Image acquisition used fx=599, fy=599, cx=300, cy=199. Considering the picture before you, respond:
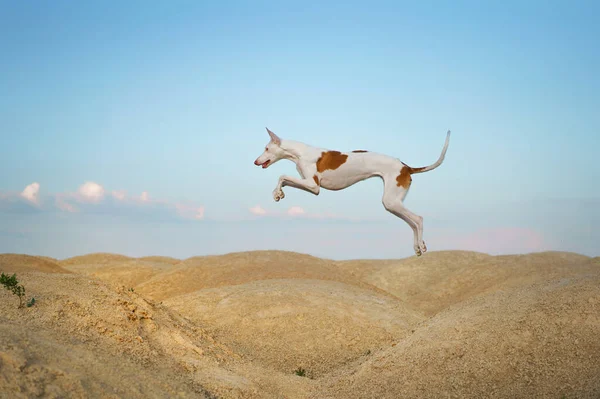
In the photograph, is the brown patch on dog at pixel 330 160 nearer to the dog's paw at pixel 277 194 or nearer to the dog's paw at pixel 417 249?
the dog's paw at pixel 277 194

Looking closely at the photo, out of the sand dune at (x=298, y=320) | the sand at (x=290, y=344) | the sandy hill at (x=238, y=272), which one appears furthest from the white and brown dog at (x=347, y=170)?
the sandy hill at (x=238, y=272)

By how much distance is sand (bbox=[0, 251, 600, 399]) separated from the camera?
23.8ft

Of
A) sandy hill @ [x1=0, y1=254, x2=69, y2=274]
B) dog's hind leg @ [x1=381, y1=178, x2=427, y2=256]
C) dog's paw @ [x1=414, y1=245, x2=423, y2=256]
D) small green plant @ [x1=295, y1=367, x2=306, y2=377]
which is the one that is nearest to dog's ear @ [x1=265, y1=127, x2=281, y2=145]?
dog's hind leg @ [x1=381, y1=178, x2=427, y2=256]

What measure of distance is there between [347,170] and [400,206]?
90 cm

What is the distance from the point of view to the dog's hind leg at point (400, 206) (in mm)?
8352

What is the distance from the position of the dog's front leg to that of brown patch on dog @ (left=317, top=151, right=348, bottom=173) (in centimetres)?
26

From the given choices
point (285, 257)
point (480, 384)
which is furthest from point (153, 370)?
point (285, 257)

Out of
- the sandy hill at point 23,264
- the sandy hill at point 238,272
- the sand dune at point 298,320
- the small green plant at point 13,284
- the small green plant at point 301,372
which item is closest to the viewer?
the small green plant at point 13,284

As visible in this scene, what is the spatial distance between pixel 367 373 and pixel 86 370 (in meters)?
4.87

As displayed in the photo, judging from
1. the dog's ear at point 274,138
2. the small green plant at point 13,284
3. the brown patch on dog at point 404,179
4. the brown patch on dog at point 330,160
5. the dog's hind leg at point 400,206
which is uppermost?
the dog's ear at point 274,138

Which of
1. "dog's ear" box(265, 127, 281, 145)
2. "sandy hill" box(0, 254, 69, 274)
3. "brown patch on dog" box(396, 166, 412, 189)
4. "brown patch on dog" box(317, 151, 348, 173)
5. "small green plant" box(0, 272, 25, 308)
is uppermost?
"dog's ear" box(265, 127, 281, 145)

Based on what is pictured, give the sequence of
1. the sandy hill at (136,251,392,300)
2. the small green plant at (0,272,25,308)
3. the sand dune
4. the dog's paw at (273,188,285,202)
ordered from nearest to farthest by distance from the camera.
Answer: the dog's paw at (273,188,285,202)
the small green plant at (0,272,25,308)
the sand dune
the sandy hill at (136,251,392,300)

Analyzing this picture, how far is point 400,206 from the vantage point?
27.6 ft

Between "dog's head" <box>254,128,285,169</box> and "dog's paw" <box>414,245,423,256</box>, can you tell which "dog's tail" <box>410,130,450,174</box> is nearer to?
"dog's paw" <box>414,245,423,256</box>
